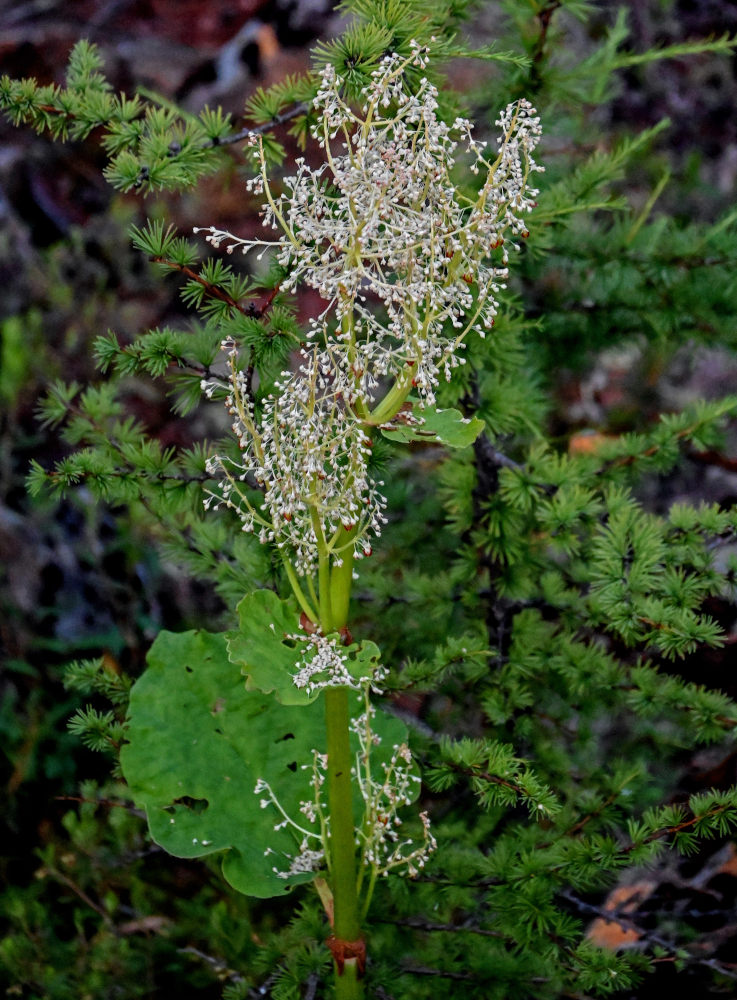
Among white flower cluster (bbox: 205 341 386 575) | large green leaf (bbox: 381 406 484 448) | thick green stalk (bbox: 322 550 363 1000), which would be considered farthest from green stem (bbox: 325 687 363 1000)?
large green leaf (bbox: 381 406 484 448)

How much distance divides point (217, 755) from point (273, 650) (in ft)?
0.94

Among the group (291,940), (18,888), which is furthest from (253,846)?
(18,888)

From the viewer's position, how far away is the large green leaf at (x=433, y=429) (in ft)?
3.02

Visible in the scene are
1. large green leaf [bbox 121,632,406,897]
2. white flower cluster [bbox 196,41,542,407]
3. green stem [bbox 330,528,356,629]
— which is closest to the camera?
white flower cluster [bbox 196,41,542,407]

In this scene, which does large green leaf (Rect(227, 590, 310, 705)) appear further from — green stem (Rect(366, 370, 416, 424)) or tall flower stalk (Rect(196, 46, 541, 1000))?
green stem (Rect(366, 370, 416, 424))

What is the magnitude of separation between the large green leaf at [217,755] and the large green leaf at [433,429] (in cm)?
42

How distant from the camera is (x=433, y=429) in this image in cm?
95

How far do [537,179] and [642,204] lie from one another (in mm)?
1240

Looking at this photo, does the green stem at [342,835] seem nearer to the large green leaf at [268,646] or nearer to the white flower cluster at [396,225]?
the large green leaf at [268,646]

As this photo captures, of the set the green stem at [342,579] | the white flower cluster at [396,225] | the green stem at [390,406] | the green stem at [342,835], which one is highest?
the white flower cluster at [396,225]

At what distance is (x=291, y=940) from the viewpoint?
1.34 meters

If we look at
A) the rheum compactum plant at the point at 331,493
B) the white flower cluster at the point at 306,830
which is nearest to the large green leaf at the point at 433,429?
the rheum compactum plant at the point at 331,493

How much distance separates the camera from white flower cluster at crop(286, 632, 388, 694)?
92cm

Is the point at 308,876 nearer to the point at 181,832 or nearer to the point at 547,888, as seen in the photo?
the point at 181,832
